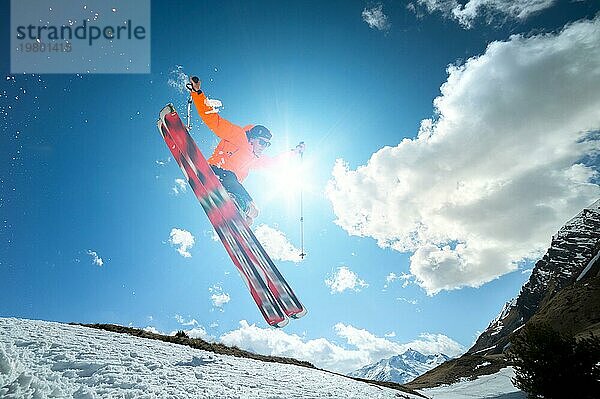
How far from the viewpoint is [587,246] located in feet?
416

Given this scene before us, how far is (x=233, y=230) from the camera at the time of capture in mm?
14859

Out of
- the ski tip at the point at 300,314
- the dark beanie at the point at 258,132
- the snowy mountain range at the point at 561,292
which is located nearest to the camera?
the dark beanie at the point at 258,132

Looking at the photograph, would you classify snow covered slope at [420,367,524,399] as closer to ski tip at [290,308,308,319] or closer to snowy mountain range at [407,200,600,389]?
snowy mountain range at [407,200,600,389]

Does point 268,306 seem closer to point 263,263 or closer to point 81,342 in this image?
point 263,263

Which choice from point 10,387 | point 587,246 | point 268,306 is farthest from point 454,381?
point 587,246


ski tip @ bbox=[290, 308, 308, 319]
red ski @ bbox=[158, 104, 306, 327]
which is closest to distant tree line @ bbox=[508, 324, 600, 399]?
ski tip @ bbox=[290, 308, 308, 319]

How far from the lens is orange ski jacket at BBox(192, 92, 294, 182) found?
12844mm

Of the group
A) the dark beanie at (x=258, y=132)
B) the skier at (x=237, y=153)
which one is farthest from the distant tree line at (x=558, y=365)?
the dark beanie at (x=258, y=132)

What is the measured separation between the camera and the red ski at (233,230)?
14.4m

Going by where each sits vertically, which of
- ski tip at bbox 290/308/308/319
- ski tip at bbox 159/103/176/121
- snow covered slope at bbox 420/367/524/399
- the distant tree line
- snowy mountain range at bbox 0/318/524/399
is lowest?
snow covered slope at bbox 420/367/524/399

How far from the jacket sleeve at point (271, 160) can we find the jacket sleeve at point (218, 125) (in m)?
1.06

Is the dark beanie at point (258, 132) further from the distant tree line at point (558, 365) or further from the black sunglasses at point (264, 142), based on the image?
the distant tree line at point (558, 365)

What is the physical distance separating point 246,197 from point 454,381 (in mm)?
49326

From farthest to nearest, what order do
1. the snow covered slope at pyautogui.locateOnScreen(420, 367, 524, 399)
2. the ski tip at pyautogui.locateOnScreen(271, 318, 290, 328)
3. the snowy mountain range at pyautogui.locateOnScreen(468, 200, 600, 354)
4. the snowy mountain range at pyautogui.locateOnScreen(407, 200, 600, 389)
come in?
the snowy mountain range at pyautogui.locateOnScreen(468, 200, 600, 354) → the snowy mountain range at pyautogui.locateOnScreen(407, 200, 600, 389) → the snow covered slope at pyautogui.locateOnScreen(420, 367, 524, 399) → the ski tip at pyautogui.locateOnScreen(271, 318, 290, 328)
